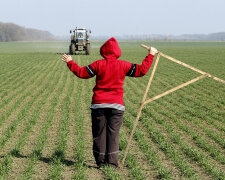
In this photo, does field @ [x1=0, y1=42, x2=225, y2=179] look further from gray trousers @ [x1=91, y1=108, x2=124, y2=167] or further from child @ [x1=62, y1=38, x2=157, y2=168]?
child @ [x1=62, y1=38, x2=157, y2=168]

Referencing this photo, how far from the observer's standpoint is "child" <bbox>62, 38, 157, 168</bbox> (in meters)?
4.96

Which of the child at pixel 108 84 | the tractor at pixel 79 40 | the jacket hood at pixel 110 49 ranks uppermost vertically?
the jacket hood at pixel 110 49

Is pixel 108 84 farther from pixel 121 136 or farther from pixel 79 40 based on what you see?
pixel 79 40

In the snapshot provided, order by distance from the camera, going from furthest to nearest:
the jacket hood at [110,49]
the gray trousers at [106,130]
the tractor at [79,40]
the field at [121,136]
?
the tractor at [79,40]
the field at [121,136]
the gray trousers at [106,130]
the jacket hood at [110,49]

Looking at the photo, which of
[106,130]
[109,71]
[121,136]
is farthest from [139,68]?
[121,136]

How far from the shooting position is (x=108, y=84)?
16.4 ft

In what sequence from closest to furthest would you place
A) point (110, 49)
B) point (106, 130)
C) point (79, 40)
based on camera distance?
point (110, 49) < point (106, 130) < point (79, 40)

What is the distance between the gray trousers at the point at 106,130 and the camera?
16.6 ft

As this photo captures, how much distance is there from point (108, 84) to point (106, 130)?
0.72 m

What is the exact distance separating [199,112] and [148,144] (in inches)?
145

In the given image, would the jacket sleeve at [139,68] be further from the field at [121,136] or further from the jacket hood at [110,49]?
the field at [121,136]

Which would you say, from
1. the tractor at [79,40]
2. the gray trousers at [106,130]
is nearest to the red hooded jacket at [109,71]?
the gray trousers at [106,130]

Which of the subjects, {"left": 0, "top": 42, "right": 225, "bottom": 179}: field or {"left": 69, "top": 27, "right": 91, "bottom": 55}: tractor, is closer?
{"left": 0, "top": 42, "right": 225, "bottom": 179}: field

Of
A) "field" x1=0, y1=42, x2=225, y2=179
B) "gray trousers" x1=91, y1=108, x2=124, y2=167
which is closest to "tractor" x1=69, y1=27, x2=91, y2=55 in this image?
"field" x1=0, y1=42, x2=225, y2=179
